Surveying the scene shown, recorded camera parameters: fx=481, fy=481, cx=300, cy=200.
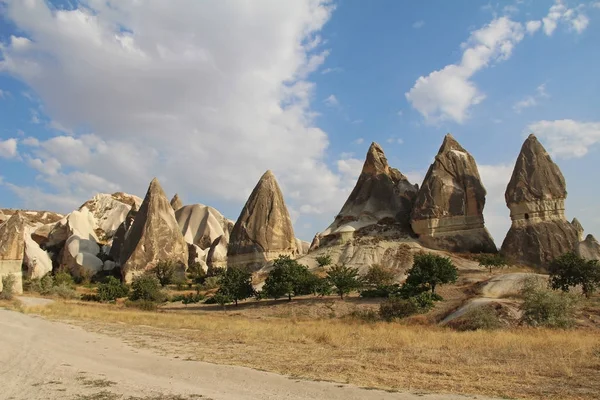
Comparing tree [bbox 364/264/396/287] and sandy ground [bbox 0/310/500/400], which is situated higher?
tree [bbox 364/264/396/287]

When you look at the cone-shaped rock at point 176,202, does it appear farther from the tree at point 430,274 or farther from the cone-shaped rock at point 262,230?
the tree at point 430,274

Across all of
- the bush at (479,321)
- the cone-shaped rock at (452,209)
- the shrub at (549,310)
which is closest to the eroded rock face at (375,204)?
the cone-shaped rock at (452,209)

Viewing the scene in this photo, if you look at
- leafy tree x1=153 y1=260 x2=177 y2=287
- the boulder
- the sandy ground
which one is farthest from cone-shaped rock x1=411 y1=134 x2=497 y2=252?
the sandy ground

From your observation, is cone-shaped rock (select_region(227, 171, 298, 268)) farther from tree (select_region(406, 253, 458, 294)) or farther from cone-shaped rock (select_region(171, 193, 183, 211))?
cone-shaped rock (select_region(171, 193, 183, 211))

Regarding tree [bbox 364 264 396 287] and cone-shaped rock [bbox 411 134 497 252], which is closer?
tree [bbox 364 264 396 287]

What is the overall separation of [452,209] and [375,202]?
288 inches

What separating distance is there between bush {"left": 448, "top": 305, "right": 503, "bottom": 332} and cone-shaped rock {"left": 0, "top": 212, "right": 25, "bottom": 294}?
2547 cm

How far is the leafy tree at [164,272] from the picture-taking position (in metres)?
40.0

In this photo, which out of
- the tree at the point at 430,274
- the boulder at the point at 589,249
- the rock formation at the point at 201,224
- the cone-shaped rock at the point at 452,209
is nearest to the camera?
the tree at the point at 430,274

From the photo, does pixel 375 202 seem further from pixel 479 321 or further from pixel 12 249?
pixel 479 321

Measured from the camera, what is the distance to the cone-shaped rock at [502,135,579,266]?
31.5 metres

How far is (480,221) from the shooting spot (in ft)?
116

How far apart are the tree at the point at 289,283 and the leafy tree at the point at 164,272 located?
18.4 m

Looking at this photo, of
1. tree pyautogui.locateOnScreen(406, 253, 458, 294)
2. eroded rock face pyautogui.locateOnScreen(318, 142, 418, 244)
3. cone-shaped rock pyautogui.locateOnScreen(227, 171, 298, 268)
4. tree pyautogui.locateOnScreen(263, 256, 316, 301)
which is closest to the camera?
tree pyautogui.locateOnScreen(406, 253, 458, 294)
